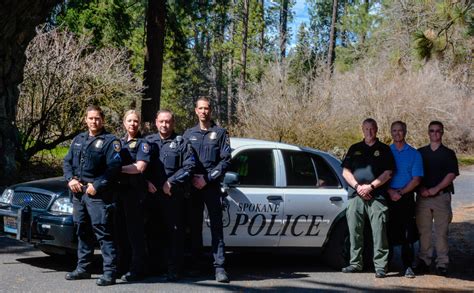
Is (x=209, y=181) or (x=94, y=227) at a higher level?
(x=209, y=181)

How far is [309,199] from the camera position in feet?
26.6

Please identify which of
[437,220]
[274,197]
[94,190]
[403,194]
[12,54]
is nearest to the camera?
[94,190]

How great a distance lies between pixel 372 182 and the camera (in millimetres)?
8000

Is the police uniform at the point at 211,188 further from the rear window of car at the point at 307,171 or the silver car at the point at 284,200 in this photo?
the rear window of car at the point at 307,171

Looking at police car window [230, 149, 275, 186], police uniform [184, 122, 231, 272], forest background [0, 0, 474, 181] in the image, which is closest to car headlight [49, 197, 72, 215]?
police uniform [184, 122, 231, 272]

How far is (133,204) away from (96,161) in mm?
603

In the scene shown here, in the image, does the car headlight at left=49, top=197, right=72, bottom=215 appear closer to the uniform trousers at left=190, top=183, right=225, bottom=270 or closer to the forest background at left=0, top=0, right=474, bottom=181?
the uniform trousers at left=190, top=183, right=225, bottom=270

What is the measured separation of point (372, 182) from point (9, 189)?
441cm

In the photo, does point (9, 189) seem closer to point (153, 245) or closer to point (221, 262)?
point (153, 245)

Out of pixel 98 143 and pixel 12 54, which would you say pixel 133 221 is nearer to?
pixel 98 143

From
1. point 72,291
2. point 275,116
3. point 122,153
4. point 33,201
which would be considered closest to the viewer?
point 72,291

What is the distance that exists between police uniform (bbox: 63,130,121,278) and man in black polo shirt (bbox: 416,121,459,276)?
3902 mm

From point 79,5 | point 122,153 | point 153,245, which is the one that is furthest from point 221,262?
point 79,5

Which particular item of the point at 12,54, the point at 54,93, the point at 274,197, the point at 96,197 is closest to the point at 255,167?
the point at 274,197
